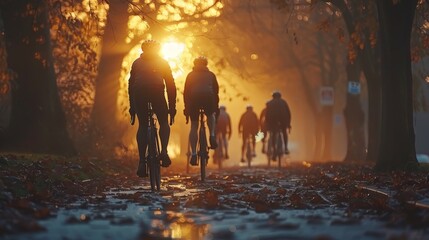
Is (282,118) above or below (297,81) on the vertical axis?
below

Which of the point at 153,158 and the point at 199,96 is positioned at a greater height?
the point at 199,96

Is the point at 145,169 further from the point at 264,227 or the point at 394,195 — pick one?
the point at 264,227

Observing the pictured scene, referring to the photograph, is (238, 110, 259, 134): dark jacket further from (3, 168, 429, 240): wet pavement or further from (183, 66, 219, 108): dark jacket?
(3, 168, 429, 240): wet pavement

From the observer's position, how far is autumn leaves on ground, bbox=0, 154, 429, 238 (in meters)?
8.72

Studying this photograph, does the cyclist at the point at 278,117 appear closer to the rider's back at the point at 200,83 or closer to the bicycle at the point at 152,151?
the rider's back at the point at 200,83

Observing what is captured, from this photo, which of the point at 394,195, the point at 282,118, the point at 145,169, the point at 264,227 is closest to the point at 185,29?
the point at 282,118

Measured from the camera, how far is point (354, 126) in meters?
32.3

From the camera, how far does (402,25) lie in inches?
664

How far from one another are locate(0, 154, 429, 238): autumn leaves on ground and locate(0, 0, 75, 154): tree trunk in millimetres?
2044

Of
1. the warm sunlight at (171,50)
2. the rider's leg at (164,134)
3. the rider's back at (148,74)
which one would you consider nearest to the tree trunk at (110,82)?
the warm sunlight at (171,50)

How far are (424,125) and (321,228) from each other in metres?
66.3

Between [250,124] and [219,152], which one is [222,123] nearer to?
[219,152]

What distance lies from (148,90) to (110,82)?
16426 mm

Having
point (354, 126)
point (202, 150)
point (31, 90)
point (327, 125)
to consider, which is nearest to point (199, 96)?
point (202, 150)
